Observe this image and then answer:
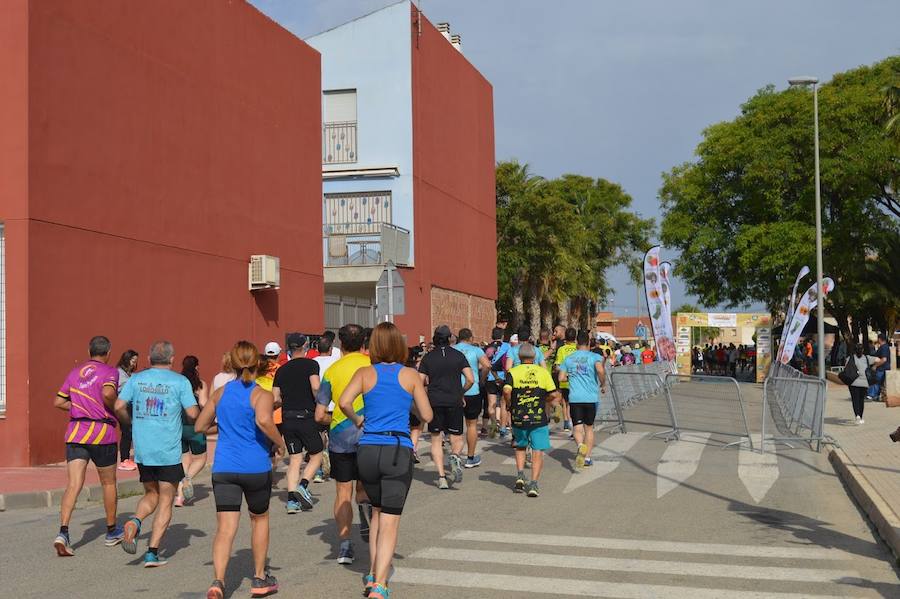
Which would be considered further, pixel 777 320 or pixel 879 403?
pixel 777 320


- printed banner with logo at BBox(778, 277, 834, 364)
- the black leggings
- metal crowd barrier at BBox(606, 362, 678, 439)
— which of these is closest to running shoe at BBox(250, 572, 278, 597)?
metal crowd barrier at BBox(606, 362, 678, 439)

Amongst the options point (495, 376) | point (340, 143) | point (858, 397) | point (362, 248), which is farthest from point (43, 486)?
point (340, 143)

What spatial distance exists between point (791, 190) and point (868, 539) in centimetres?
3504

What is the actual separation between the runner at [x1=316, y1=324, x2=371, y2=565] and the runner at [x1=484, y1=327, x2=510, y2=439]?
25.4 ft

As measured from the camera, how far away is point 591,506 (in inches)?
415

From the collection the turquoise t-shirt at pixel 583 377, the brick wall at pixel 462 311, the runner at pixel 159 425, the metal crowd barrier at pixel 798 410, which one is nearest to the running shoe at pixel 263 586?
the runner at pixel 159 425

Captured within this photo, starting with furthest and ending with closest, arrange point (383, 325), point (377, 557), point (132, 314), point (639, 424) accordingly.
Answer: point (639, 424) < point (132, 314) < point (383, 325) < point (377, 557)

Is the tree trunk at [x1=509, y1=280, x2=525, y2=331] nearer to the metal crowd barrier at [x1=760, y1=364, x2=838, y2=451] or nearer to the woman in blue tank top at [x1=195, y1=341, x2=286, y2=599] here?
the metal crowd barrier at [x1=760, y1=364, x2=838, y2=451]

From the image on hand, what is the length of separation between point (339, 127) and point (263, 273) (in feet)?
42.7

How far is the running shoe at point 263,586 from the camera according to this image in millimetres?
6657

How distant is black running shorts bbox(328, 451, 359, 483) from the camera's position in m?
7.95

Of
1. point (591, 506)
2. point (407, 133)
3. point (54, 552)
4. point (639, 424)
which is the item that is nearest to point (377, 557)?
point (54, 552)

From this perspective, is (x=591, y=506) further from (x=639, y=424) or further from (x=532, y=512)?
(x=639, y=424)

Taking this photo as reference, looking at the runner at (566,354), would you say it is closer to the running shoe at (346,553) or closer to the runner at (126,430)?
the runner at (126,430)
